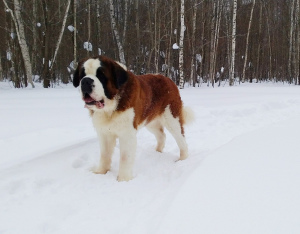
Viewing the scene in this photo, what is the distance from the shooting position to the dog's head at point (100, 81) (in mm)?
2374

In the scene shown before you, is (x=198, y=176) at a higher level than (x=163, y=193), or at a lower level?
higher

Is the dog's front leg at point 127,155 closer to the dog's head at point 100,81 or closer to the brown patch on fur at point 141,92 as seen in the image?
the brown patch on fur at point 141,92

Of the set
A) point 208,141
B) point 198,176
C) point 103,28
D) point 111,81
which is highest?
point 103,28

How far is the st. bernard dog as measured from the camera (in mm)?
2449

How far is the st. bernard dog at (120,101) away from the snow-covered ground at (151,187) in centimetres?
30

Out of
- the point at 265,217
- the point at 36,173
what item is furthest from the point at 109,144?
the point at 265,217

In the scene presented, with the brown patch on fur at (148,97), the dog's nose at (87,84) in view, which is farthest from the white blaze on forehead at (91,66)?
the brown patch on fur at (148,97)

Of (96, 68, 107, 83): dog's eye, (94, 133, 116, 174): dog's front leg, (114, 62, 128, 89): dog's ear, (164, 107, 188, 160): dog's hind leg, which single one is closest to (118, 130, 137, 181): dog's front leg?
(94, 133, 116, 174): dog's front leg

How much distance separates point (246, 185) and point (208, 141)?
7.65 feet

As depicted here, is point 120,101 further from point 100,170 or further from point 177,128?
point 177,128

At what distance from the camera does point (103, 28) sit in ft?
72.0

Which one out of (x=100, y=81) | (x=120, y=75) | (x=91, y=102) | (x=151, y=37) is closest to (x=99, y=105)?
(x=91, y=102)

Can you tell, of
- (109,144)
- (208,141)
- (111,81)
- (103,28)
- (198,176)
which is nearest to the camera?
(198,176)

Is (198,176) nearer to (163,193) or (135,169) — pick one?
(163,193)
